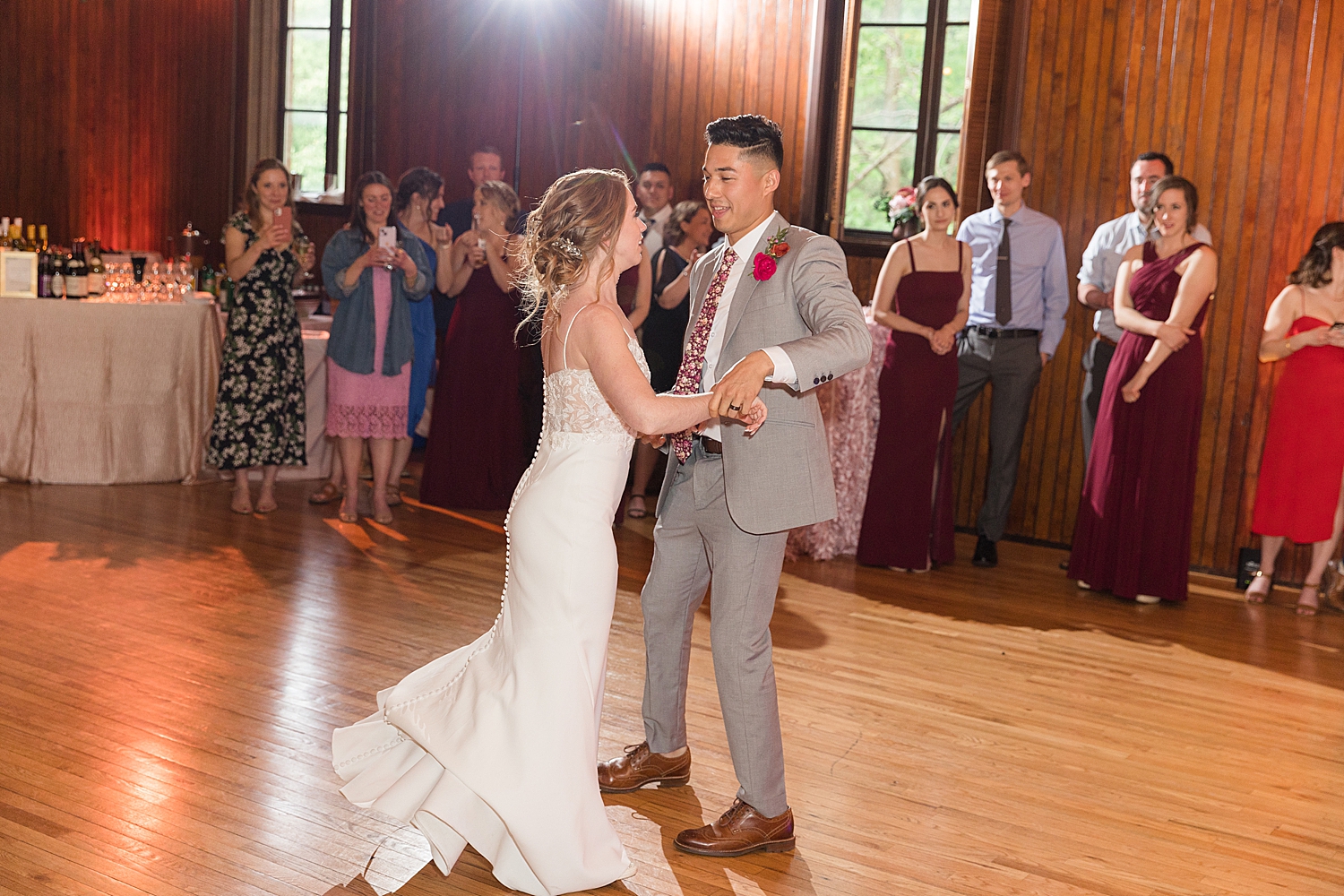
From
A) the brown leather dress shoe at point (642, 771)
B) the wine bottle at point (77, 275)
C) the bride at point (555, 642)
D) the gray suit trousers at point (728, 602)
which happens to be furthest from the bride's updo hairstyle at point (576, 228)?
the wine bottle at point (77, 275)

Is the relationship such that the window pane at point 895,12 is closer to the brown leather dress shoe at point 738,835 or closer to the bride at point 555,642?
the bride at point 555,642

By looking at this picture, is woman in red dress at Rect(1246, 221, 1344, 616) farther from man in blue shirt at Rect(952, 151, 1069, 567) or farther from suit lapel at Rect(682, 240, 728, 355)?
suit lapel at Rect(682, 240, 728, 355)

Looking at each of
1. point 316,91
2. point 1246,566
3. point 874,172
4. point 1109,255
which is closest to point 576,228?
point 1109,255

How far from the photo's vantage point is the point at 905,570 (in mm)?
5840

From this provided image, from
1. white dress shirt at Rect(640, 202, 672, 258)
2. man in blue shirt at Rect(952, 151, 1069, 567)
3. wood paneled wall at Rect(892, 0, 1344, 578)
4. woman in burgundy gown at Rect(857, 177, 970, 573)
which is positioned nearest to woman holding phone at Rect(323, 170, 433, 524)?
white dress shirt at Rect(640, 202, 672, 258)

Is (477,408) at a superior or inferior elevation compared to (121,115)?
inferior

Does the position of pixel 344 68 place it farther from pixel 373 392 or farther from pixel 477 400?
pixel 373 392

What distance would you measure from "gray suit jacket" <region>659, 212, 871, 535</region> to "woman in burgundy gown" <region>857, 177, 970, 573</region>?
9.79ft

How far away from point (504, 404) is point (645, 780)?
3597mm

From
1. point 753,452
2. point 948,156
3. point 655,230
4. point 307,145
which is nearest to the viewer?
point 753,452

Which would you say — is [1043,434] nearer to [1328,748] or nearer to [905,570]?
[905,570]

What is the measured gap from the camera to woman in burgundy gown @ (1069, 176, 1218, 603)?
539 cm

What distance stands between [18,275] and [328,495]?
1.89 metres

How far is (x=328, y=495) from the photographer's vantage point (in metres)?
6.46
